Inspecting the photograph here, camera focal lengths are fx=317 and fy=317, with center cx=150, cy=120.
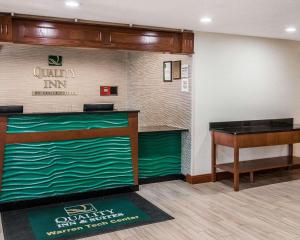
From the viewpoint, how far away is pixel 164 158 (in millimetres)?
5648

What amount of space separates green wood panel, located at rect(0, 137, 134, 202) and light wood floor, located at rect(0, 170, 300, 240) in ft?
2.05

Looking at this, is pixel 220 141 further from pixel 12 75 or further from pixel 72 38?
pixel 12 75

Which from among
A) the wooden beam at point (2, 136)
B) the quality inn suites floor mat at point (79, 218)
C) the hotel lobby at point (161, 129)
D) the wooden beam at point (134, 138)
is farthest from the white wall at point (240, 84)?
the wooden beam at point (2, 136)

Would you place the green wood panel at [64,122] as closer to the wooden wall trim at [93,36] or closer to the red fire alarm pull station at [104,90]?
the wooden wall trim at [93,36]

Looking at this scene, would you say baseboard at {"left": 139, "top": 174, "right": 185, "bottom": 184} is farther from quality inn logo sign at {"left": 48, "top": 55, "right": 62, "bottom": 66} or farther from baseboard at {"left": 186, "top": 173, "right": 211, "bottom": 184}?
quality inn logo sign at {"left": 48, "top": 55, "right": 62, "bottom": 66}

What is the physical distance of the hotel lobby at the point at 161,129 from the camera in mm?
3791

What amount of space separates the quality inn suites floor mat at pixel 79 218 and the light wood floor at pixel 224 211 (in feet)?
0.58

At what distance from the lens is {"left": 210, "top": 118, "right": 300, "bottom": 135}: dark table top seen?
5311 mm

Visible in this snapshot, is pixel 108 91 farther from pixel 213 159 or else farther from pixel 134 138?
pixel 213 159

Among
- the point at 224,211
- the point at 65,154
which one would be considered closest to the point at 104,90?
the point at 65,154

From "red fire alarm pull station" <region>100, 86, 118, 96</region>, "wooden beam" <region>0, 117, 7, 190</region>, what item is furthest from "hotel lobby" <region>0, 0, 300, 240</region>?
"red fire alarm pull station" <region>100, 86, 118, 96</region>

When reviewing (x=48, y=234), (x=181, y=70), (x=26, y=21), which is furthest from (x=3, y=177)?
(x=181, y=70)

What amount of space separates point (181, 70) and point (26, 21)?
268cm

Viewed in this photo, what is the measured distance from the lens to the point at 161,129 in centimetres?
565
